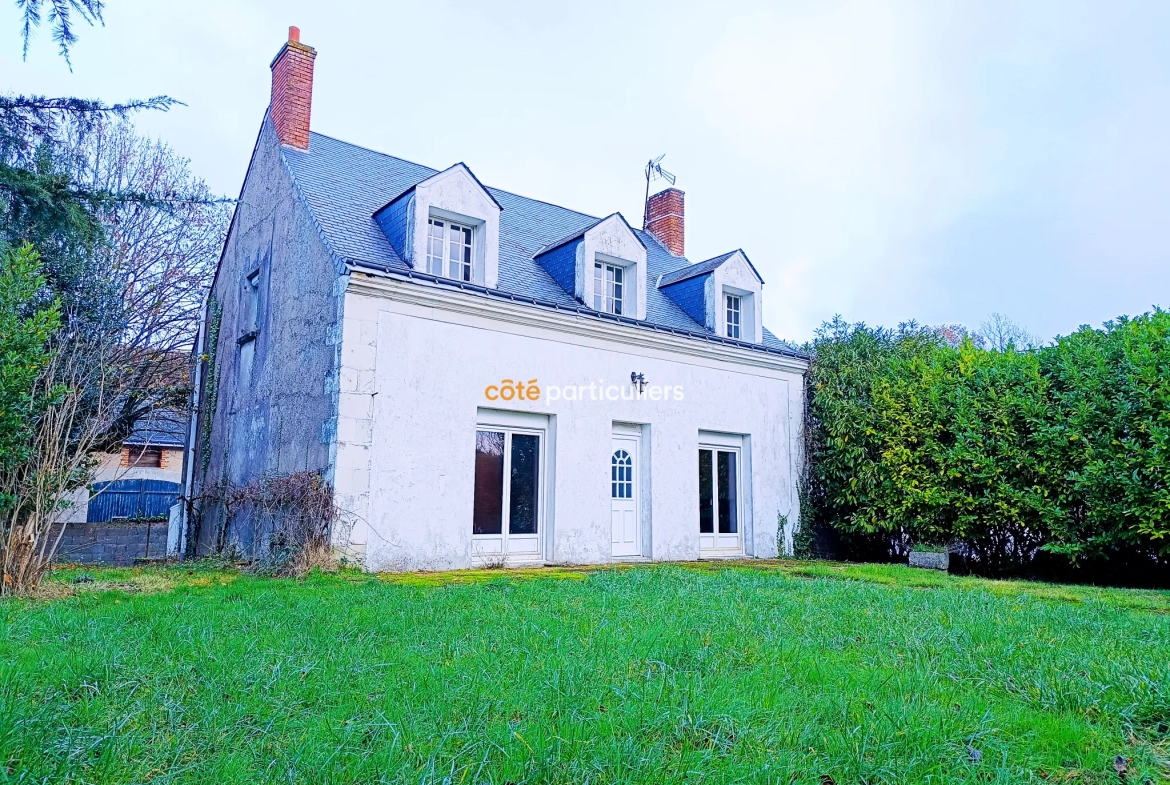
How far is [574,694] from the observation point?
307 cm

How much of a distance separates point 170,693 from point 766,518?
12.0 m

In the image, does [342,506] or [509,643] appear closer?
[509,643]

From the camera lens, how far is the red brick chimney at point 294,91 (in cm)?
1286

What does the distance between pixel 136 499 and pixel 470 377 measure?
18.8 meters

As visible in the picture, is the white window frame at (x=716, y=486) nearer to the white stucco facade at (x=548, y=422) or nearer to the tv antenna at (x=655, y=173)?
the white stucco facade at (x=548, y=422)

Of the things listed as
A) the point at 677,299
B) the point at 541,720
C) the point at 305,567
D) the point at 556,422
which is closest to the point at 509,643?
the point at 541,720

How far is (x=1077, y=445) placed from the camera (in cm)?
1014

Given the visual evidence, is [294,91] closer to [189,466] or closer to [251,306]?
[251,306]

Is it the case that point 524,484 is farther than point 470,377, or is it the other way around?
point 524,484

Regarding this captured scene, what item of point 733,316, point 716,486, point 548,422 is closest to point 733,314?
point 733,316

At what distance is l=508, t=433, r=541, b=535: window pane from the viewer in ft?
35.9

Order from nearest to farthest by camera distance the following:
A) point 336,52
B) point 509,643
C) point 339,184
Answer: point 509,643 < point 339,184 < point 336,52

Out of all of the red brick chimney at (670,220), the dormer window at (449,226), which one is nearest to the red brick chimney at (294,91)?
the dormer window at (449,226)

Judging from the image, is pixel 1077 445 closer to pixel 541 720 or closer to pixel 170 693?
pixel 541 720
